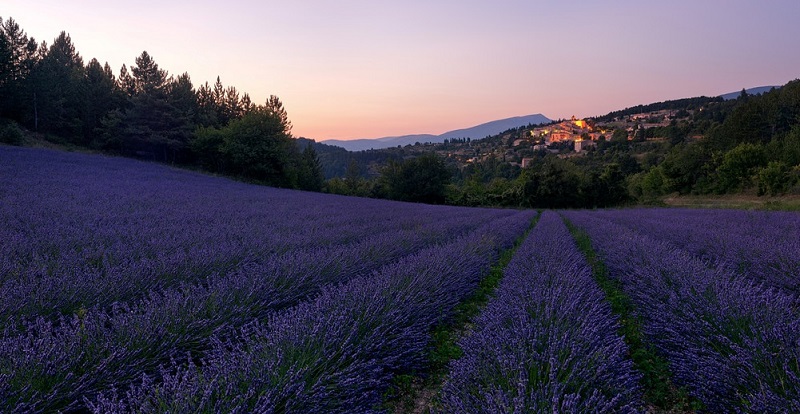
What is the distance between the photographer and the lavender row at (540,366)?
1.54 metres

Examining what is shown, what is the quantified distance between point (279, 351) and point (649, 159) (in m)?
70.3

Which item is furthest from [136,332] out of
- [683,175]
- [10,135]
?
[683,175]

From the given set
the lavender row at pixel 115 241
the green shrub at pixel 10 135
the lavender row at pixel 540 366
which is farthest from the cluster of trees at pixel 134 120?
the lavender row at pixel 540 366

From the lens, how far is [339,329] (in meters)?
2.13

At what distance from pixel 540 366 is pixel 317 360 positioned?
42.1 inches

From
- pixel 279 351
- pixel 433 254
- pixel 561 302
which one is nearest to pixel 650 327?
pixel 561 302

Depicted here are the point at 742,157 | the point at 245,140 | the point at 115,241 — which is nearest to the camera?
the point at 115,241

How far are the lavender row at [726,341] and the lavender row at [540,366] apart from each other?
0.38 meters

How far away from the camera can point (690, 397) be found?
2.29 m

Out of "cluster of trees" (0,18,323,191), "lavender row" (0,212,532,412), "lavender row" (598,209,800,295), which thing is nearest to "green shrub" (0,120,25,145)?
"cluster of trees" (0,18,323,191)

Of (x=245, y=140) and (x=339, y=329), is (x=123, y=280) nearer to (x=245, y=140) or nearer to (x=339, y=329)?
(x=339, y=329)

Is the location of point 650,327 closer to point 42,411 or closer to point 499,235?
point 42,411

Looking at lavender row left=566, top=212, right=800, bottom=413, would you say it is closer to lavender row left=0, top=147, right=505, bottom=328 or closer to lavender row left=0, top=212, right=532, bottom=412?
lavender row left=0, top=212, right=532, bottom=412

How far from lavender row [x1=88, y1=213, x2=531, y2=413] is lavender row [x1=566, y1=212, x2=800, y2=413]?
1633 mm
